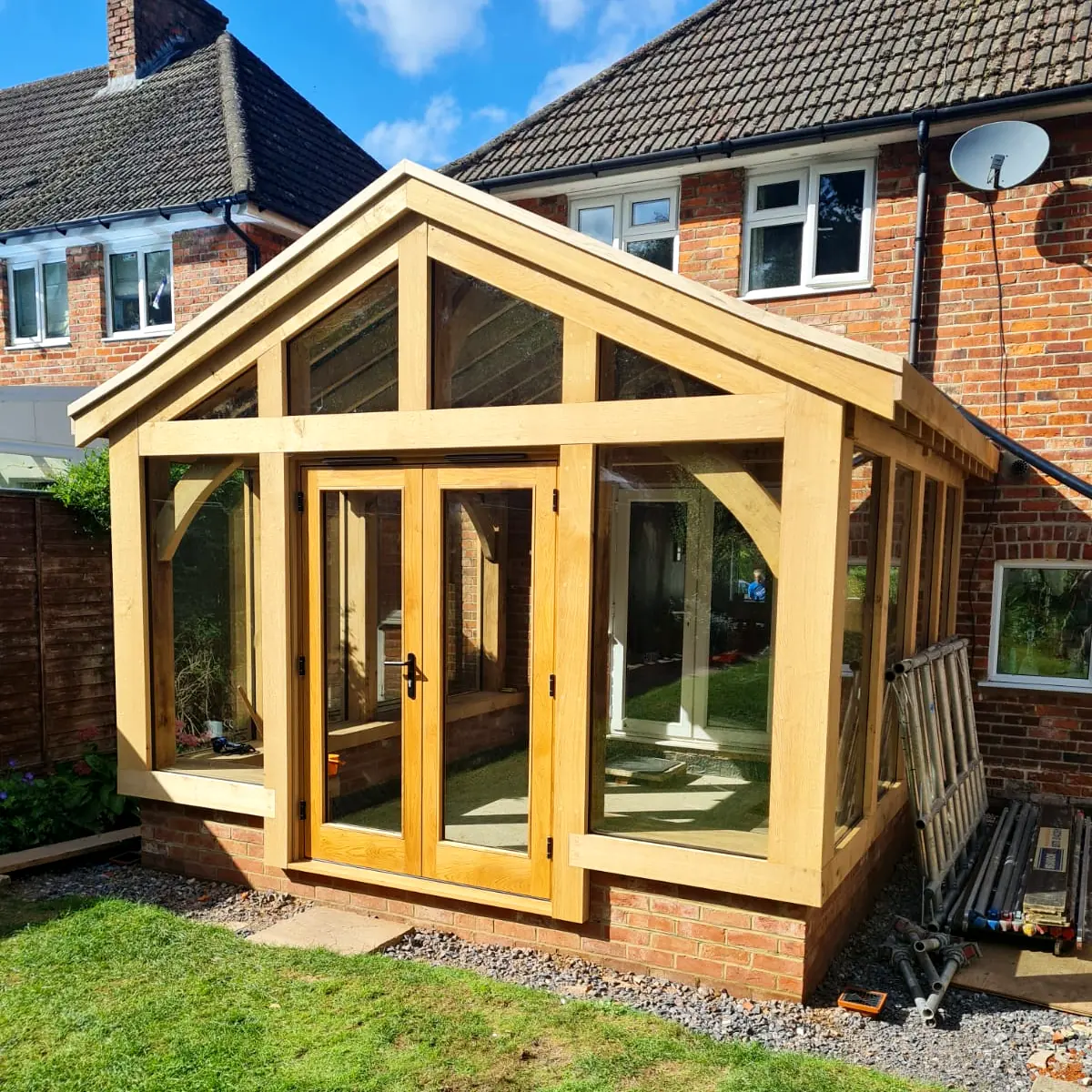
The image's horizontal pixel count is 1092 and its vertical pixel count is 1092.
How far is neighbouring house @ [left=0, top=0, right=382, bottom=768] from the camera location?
1095 centimetres

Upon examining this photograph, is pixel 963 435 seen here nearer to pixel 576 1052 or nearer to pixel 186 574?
pixel 576 1052

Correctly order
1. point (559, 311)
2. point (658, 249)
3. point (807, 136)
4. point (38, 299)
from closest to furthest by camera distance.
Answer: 1. point (559, 311)
2. point (807, 136)
3. point (658, 249)
4. point (38, 299)

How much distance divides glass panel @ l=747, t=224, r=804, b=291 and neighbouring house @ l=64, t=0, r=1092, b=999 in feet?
6.07

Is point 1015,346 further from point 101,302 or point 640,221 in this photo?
point 101,302

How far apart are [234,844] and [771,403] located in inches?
167

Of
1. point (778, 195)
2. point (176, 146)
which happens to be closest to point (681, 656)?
point (778, 195)

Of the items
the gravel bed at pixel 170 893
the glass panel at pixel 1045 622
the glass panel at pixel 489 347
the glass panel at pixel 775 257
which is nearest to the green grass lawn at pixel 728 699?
the glass panel at pixel 489 347

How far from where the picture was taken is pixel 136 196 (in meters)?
11.5

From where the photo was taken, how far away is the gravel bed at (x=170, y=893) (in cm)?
515

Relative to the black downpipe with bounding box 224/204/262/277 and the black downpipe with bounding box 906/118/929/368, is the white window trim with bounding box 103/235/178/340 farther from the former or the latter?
the black downpipe with bounding box 906/118/929/368

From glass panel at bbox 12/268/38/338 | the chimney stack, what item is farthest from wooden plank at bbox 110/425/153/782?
the chimney stack

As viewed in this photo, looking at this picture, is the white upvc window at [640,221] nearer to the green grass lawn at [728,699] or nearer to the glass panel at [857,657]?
the glass panel at [857,657]

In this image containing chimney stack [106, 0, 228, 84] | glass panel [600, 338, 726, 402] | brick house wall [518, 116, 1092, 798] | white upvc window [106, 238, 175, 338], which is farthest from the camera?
chimney stack [106, 0, 228, 84]

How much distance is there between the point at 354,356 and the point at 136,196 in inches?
336
